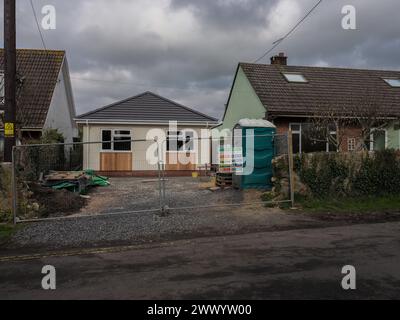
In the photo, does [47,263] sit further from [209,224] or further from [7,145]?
[7,145]

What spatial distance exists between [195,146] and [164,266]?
1753 cm

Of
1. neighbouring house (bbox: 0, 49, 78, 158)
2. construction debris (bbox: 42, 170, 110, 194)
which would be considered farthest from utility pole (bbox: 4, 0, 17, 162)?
neighbouring house (bbox: 0, 49, 78, 158)

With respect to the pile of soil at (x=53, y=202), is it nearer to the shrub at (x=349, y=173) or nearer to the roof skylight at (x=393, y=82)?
the shrub at (x=349, y=173)

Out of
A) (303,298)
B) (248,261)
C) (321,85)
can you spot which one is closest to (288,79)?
(321,85)

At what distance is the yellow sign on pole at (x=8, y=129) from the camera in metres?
9.81

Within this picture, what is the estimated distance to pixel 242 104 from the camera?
22.1m

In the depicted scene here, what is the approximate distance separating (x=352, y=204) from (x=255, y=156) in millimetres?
3155

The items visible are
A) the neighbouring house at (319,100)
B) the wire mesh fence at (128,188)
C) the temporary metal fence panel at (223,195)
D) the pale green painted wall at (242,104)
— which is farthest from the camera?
the pale green painted wall at (242,104)

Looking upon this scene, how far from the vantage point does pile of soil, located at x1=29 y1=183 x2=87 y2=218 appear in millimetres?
10094

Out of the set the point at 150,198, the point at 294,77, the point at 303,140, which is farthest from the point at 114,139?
the point at 294,77

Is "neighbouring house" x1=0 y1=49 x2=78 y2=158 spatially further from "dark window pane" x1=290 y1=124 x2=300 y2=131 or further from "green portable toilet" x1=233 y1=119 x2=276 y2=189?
"dark window pane" x1=290 y1=124 x2=300 y2=131

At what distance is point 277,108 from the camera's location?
1781 centimetres

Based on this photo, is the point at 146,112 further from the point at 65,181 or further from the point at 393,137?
the point at 393,137

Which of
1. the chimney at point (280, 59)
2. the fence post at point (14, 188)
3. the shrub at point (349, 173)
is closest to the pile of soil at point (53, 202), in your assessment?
the fence post at point (14, 188)
